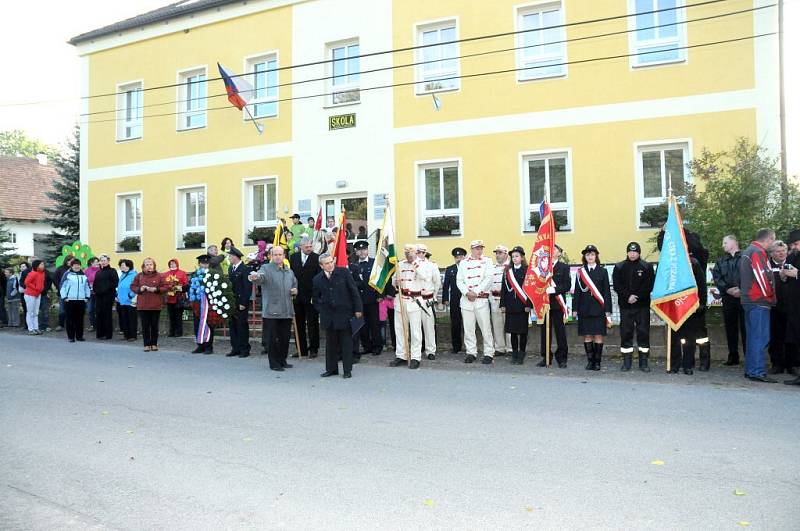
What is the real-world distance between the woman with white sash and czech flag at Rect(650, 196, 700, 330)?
75 cm

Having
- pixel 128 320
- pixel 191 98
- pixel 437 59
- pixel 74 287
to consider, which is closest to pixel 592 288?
pixel 437 59

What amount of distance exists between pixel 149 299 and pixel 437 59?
9.32 meters

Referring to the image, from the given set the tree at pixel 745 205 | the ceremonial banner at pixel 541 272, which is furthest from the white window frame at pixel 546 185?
the ceremonial banner at pixel 541 272

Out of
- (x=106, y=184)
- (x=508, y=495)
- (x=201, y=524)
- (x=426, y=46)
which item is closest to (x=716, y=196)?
(x=426, y=46)

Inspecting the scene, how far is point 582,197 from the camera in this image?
16.0m

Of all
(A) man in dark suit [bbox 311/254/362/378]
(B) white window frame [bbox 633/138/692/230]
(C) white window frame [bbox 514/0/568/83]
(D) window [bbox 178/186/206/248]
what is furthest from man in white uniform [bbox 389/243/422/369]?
(D) window [bbox 178/186/206/248]

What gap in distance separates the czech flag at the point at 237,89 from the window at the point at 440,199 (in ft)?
17.8

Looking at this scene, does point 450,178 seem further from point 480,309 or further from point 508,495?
point 508,495

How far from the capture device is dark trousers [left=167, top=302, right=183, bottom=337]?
16.0 metres

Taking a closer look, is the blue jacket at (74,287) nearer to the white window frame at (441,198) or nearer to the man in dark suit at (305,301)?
the man in dark suit at (305,301)

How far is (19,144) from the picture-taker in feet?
219

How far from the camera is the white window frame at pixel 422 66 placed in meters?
17.3

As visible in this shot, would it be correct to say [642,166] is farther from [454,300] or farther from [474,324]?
[474,324]

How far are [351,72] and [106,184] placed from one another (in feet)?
32.0
